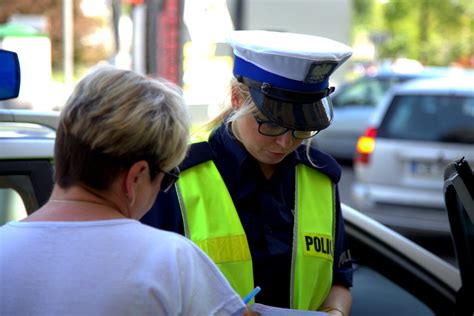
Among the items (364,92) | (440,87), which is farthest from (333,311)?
(364,92)

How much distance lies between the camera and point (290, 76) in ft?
6.88

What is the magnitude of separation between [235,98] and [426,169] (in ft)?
16.2

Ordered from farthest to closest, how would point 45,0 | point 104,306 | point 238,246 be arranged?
point 45,0, point 238,246, point 104,306

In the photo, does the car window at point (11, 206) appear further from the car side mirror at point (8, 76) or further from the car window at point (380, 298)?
the car window at point (380, 298)

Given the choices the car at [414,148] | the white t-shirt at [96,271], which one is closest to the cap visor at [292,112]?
the white t-shirt at [96,271]

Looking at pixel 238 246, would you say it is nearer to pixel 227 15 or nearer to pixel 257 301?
pixel 257 301

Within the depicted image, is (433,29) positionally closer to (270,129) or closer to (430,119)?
(430,119)

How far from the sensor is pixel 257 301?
2150mm

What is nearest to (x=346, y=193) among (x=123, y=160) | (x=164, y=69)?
(x=164, y=69)

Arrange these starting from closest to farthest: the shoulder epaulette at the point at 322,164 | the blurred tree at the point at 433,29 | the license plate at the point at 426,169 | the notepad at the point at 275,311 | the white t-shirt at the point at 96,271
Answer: the white t-shirt at the point at 96,271 → the notepad at the point at 275,311 → the shoulder epaulette at the point at 322,164 → the license plate at the point at 426,169 → the blurred tree at the point at 433,29

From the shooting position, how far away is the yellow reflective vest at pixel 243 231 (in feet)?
6.76

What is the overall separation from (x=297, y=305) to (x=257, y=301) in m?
0.10

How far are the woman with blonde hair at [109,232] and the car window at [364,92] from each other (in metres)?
11.0

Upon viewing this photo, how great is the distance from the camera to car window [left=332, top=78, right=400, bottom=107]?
12.4 meters
